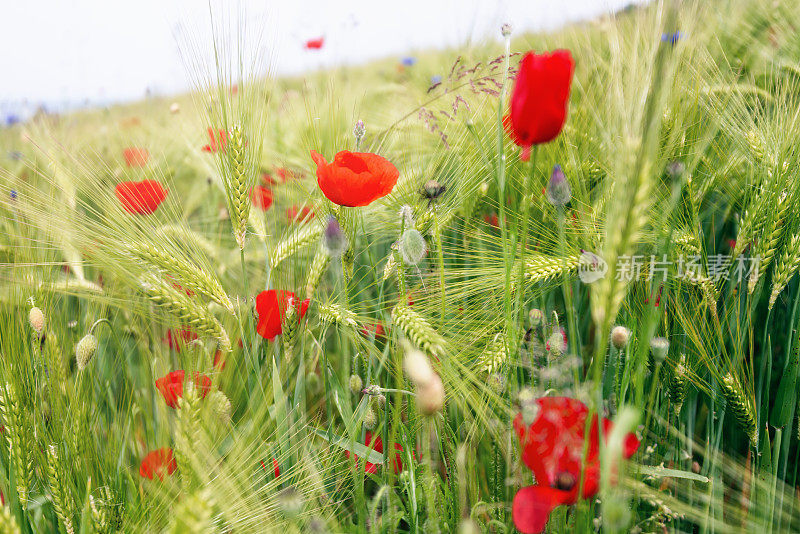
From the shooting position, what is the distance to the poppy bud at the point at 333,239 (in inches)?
29.3

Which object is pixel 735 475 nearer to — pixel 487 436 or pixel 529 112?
pixel 487 436

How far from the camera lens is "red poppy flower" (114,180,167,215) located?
0.95 m

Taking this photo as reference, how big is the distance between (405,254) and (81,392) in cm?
55

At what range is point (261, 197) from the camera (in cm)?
132

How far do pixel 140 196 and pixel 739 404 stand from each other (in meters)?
1.11

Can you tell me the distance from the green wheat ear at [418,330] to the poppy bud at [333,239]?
0.13 meters

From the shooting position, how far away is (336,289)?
1.01m

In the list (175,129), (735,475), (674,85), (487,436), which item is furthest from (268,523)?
(175,129)

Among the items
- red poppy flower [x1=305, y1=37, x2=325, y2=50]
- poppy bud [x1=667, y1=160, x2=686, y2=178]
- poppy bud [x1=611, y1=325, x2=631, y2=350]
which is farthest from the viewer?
red poppy flower [x1=305, y1=37, x2=325, y2=50]

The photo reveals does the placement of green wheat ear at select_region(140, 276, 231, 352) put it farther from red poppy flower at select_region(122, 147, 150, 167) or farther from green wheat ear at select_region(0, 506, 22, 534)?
red poppy flower at select_region(122, 147, 150, 167)

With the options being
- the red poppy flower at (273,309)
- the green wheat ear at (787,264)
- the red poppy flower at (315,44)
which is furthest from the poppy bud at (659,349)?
the red poppy flower at (315,44)

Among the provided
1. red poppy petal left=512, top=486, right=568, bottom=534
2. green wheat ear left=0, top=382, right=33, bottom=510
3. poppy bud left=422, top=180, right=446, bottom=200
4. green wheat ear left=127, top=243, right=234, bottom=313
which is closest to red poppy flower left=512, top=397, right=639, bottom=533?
red poppy petal left=512, top=486, right=568, bottom=534

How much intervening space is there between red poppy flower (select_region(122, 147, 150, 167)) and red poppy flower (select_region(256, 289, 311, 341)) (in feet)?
1.89

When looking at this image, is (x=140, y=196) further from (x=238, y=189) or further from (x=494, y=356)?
(x=494, y=356)
